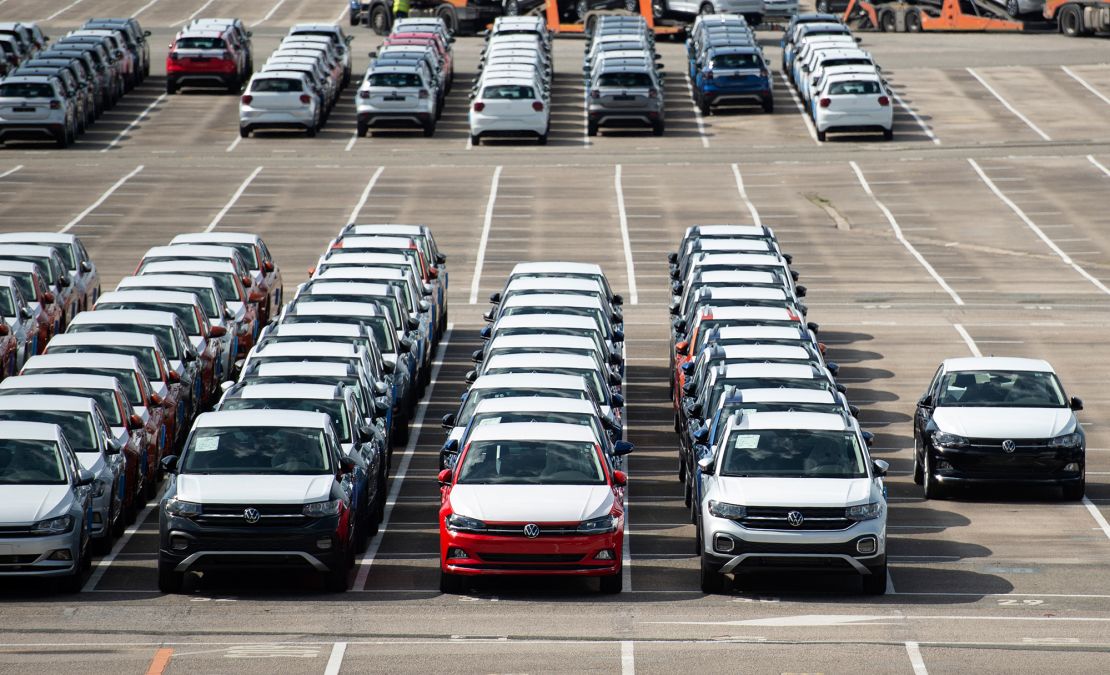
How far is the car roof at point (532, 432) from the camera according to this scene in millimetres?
19078

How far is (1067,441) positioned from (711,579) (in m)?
5.58

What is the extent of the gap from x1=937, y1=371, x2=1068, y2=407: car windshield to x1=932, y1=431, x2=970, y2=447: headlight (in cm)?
83

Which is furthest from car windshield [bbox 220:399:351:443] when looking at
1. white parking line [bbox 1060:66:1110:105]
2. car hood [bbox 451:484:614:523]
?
white parking line [bbox 1060:66:1110:105]

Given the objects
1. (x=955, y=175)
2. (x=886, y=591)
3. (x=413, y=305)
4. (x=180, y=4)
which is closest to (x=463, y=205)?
(x=955, y=175)

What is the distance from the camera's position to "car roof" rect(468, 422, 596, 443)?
62.6ft

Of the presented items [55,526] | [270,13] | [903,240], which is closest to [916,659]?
[55,526]

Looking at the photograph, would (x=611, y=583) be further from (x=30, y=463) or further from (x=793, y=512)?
(x=30, y=463)

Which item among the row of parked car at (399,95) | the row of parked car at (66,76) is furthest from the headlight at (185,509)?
the row of parked car at (399,95)

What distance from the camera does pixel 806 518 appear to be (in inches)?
706

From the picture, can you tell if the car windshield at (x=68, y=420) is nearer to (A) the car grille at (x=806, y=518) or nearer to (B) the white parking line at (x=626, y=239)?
(A) the car grille at (x=806, y=518)

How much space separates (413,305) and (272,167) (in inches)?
789

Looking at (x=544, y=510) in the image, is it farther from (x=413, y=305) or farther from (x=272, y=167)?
(x=272, y=167)

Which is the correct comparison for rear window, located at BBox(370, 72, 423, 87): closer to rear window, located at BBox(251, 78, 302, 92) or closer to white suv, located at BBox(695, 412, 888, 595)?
rear window, located at BBox(251, 78, 302, 92)

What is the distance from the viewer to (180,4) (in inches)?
3110
